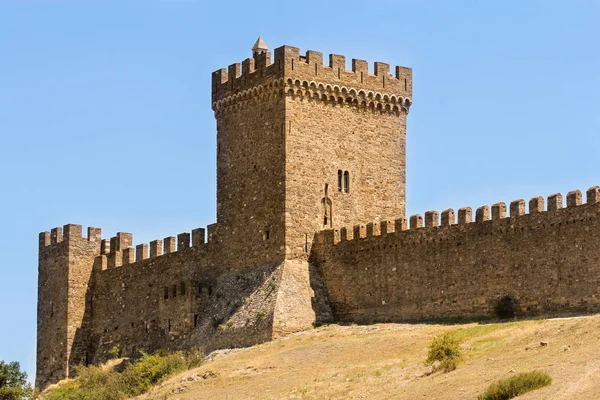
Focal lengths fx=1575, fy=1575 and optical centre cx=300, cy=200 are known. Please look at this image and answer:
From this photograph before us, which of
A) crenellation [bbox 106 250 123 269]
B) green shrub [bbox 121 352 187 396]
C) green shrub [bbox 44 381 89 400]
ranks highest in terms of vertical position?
crenellation [bbox 106 250 123 269]

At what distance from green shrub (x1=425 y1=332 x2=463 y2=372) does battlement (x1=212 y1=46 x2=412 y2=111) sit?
40.3 feet

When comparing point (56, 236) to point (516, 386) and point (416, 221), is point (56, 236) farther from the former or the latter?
point (516, 386)

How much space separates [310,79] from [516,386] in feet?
56.8

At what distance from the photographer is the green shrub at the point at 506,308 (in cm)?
4104

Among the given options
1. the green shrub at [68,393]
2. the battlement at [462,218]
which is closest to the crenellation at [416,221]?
the battlement at [462,218]

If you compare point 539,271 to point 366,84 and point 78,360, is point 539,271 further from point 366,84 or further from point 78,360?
point 78,360

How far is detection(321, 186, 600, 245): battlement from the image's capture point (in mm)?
40188

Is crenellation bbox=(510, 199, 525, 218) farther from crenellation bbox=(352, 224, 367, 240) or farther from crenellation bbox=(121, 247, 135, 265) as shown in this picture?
crenellation bbox=(121, 247, 135, 265)

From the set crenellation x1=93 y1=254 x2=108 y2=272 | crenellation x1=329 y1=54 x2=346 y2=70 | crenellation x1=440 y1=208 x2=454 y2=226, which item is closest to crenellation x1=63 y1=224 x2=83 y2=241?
crenellation x1=93 y1=254 x2=108 y2=272

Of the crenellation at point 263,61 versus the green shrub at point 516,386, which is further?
the crenellation at point 263,61

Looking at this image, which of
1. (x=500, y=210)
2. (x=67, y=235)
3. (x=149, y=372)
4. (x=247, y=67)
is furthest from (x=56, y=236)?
(x=500, y=210)

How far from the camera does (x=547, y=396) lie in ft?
101

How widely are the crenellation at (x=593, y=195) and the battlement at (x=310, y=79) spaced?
994cm

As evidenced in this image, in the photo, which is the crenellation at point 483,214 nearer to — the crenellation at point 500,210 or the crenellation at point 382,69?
the crenellation at point 500,210
